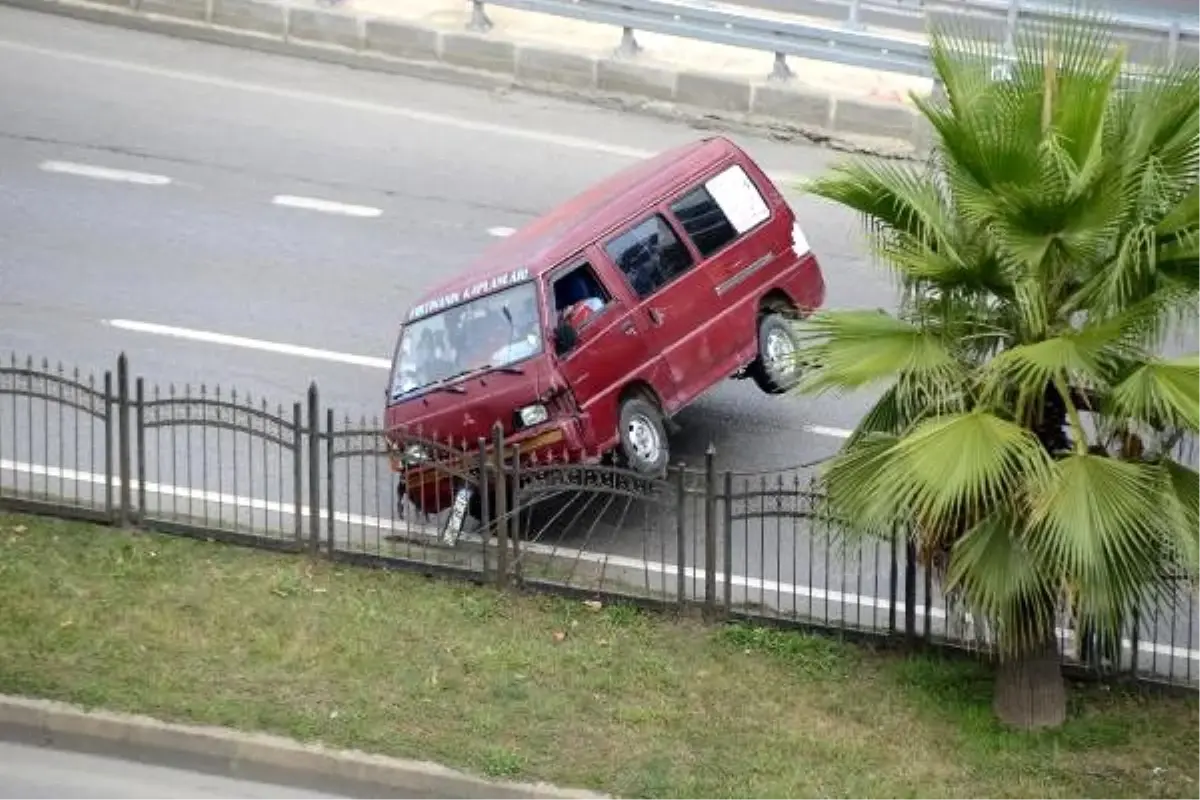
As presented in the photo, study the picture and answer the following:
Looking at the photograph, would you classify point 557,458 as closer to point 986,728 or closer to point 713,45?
point 986,728

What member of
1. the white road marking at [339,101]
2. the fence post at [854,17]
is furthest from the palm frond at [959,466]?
the fence post at [854,17]

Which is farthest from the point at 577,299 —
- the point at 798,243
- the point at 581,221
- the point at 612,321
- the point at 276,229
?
the point at 276,229

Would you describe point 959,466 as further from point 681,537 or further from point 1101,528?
point 681,537

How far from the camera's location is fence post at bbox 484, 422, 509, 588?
14.6 metres

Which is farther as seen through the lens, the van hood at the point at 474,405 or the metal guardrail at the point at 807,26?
the metal guardrail at the point at 807,26

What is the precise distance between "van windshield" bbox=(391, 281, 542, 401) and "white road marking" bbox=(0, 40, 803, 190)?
5884 mm

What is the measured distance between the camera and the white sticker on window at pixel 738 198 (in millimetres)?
16875

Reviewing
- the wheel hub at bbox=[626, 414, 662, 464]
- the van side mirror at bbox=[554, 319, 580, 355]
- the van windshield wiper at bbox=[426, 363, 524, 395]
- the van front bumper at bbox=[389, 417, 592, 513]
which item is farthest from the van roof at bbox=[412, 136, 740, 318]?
the wheel hub at bbox=[626, 414, 662, 464]

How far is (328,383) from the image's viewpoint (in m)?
17.9

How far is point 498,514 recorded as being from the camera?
48.4 ft

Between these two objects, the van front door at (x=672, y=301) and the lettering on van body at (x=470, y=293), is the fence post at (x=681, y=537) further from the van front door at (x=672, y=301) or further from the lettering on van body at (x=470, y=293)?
the lettering on van body at (x=470, y=293)

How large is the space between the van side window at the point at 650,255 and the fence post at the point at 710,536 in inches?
88.2

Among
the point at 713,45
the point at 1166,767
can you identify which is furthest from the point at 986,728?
the point at 713,45

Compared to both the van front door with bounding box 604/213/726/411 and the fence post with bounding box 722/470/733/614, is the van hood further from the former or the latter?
the fence post with bounding box 722/470/733/614
